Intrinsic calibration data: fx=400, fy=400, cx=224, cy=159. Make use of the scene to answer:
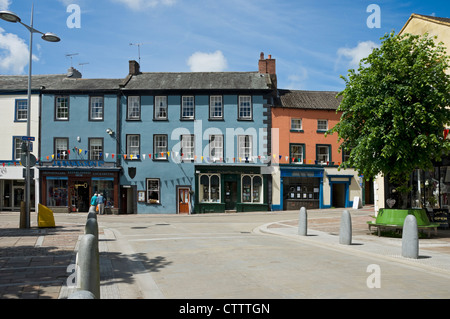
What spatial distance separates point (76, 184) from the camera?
3036 cm

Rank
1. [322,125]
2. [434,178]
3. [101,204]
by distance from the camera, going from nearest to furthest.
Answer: [434,178], [101,204], [322,125]

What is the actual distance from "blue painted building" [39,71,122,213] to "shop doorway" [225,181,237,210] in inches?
322

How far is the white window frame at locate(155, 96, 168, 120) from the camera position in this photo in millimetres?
30719

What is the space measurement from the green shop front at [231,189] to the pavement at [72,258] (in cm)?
1391

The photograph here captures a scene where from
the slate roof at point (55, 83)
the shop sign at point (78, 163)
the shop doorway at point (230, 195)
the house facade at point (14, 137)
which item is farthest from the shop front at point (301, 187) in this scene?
the house facade at point (14, 137)

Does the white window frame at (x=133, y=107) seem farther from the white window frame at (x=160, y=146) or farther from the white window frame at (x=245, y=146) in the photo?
the white window frame at (x=245, y=146)

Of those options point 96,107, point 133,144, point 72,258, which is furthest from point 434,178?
point 96,107

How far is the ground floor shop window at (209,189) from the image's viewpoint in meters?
30.3

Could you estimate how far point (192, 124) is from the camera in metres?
30.5

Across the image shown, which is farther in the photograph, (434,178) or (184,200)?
(184,200)

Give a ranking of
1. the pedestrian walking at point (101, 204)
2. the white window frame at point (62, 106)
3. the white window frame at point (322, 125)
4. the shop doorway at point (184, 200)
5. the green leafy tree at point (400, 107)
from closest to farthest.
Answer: the green leafy tree at point (400, 107) < the pedestrian walking at point (101, 204) < the shop doorway at point (184, 200) < the white window frame at point (62, 106) < the white window frame at point (322, 125)

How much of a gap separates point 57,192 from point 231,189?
43.6ft

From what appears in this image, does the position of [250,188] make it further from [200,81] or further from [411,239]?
[411,239]
